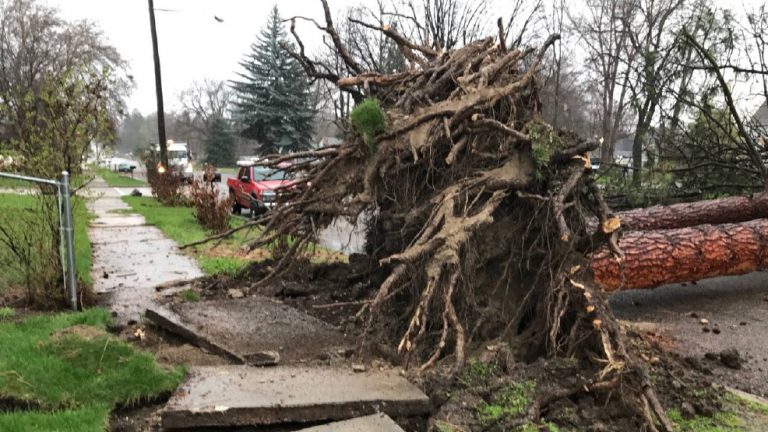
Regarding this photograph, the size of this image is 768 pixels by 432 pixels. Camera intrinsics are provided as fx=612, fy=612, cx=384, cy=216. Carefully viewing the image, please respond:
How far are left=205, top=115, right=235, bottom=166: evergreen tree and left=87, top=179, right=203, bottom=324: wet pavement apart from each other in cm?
4189

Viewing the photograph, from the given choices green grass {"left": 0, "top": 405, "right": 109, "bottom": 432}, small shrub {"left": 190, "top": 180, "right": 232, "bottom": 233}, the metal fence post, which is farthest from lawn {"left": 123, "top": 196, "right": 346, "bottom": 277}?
green grass {"left": 0, "top": 405, "right": 109, "bottom": 432}

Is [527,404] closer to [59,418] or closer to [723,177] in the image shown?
[59,418]

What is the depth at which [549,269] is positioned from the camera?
4168mm

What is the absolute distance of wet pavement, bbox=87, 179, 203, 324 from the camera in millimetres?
6098

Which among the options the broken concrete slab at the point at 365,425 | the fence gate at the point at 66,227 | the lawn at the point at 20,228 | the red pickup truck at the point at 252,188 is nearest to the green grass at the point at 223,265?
the lawn at the point at 20,228

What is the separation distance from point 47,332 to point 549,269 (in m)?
3.75

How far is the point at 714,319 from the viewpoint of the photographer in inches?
244

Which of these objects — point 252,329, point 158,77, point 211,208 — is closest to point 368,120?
point 252,329

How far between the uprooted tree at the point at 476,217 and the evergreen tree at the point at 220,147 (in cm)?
5058

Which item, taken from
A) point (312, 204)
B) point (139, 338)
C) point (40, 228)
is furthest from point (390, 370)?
point (40, 228)

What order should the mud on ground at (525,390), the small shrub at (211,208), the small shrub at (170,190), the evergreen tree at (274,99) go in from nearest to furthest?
1. the mud on ground at (525,390)
2. the small shrub at (211,208)
3. the small shrub at (170,190)
4. the evergreen tree at (274,99)

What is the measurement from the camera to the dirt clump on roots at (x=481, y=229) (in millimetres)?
3629

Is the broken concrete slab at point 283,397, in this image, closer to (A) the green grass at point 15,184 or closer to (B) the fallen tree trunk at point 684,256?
(B) the fallen tree trunk at point 684,256

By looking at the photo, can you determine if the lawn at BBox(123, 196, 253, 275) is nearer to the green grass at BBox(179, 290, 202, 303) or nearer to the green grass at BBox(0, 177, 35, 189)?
the green grass at BBox(179, 290, 202, 303)
